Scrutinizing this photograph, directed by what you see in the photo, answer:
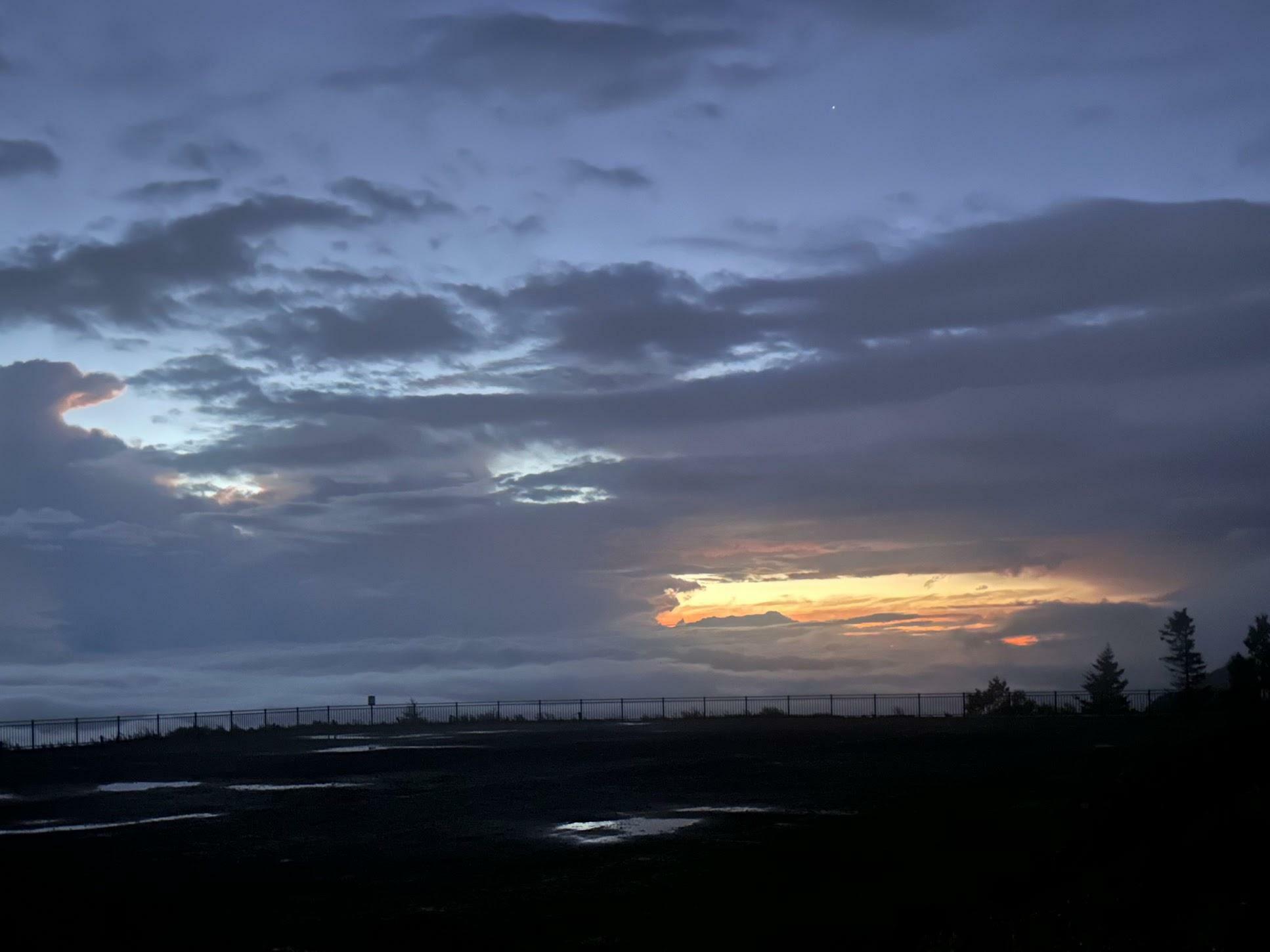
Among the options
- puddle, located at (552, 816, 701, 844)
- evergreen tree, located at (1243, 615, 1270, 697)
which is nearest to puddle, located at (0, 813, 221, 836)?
puddle, located at (552, 816, 701, 844)

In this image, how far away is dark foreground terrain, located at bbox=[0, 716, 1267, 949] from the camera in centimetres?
1178

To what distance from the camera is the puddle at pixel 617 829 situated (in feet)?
62.5

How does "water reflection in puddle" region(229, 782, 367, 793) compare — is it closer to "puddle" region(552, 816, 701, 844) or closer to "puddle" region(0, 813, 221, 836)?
"puddle" region(0, 813, 221, 836)

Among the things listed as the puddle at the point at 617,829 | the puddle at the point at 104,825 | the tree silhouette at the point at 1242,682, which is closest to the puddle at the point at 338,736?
the puddle at the point at 104,825

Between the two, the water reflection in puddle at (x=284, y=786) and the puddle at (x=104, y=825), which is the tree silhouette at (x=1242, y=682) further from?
the puddle at (x=104, y=825)

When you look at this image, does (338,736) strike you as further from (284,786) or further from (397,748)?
(284,786)

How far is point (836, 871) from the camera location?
15422 millimetres

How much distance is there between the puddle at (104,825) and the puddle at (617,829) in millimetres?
8156

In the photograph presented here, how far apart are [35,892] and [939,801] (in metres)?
16.1

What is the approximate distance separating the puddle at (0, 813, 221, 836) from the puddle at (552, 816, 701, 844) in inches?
321

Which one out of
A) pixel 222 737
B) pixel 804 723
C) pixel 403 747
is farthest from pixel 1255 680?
pixel 222 737

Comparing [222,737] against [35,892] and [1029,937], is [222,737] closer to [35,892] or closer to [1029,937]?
[35,892]

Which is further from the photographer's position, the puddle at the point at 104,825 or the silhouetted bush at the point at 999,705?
the silhouetted bush at the point at 999,705

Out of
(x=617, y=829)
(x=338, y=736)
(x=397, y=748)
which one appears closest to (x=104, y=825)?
(x=617, y=829)
